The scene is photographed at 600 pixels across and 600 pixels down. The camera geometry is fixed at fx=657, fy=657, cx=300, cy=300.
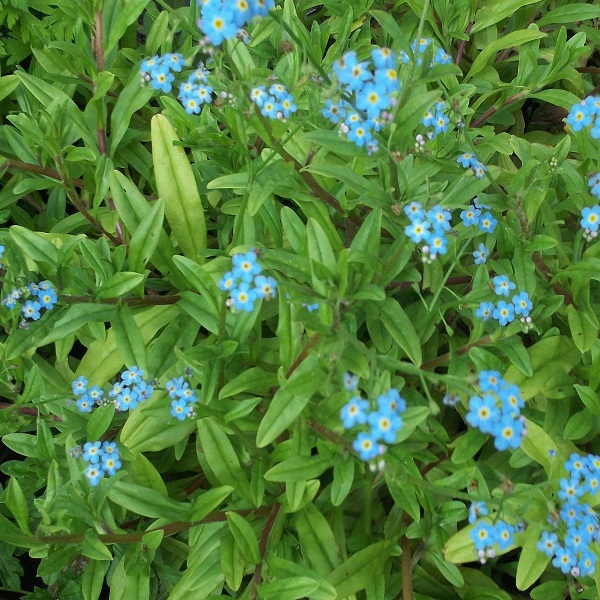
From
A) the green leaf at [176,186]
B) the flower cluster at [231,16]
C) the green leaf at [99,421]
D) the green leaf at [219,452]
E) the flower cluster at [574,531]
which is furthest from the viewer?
the green leaf at [176,186]

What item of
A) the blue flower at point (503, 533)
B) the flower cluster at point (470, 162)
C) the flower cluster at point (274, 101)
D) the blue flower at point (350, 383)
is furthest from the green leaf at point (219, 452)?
the flower cluster at point (470, 162)

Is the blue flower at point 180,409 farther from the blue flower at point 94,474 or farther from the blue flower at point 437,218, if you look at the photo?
the blue flower at point 437,218

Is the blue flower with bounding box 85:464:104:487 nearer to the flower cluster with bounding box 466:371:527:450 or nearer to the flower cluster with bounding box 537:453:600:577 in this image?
the flower cluster with bounding box 466:371:527:450

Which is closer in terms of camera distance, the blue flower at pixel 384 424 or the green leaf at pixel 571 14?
the blue flower at pixel 384 424

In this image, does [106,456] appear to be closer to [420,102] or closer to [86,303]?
[86,303]

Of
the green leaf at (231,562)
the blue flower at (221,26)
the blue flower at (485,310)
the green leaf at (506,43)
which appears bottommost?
the green leaf at (231,562)

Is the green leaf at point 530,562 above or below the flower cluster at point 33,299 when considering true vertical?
below

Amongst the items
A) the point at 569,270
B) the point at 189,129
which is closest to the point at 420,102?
the point at 569,270

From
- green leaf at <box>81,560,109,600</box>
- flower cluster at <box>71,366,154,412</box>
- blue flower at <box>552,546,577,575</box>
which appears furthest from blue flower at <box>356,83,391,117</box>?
green leaf at <box>81,560,109,600</box>
